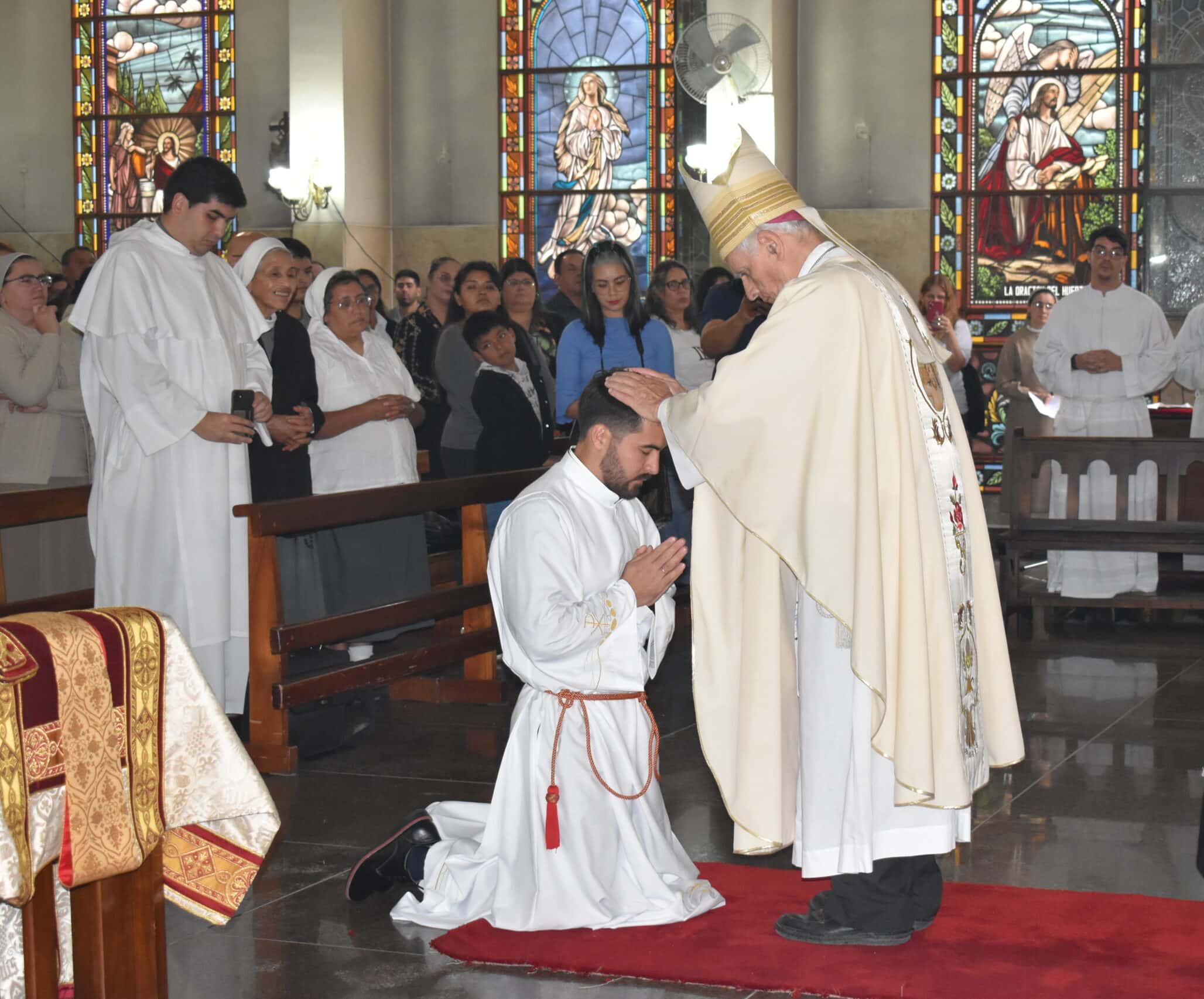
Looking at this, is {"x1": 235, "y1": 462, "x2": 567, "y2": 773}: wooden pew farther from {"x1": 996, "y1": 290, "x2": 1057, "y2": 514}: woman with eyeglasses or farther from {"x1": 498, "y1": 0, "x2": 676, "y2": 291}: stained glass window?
{"x1": 498, "y1": 0, "x2": 676, "y2": 291}: stained glass window

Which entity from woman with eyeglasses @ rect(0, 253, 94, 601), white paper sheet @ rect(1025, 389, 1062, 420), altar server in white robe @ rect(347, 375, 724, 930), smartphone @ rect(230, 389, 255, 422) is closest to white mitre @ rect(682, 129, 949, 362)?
altar server in white robe @ rect(347, 375, 724, 930)

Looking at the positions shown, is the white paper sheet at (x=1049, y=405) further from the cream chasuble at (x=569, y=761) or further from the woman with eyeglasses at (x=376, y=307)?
the cream chasuble at (x=569, y=761)

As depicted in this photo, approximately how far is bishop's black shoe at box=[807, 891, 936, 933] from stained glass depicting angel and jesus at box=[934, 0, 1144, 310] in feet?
36.3

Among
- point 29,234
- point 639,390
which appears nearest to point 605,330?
point 639,390

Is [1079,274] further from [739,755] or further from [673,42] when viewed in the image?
[739,755]

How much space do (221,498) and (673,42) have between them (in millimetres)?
10096

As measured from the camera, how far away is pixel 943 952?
3.63m

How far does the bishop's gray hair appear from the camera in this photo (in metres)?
3.81

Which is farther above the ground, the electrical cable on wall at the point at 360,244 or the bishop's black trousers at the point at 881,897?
the electrical cable on wall at the point at 360,244

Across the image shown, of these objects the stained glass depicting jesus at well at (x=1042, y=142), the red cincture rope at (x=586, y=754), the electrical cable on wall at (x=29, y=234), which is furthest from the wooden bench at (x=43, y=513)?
the electrical cable on wall at (x=29, y=234)

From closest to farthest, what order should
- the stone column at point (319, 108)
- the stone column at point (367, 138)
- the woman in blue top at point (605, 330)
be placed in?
the woman in blue top at point (605, 330) → the stone column at point (319, 108) → the stone column at point (367, 138)

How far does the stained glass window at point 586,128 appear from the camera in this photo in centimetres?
1490

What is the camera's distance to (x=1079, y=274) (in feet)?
46.0

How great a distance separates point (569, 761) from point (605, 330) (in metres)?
3.58
